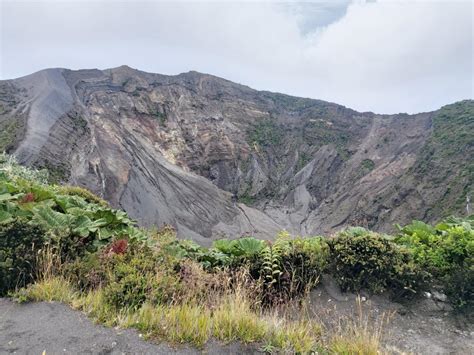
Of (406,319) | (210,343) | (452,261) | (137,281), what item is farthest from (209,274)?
(452,261)

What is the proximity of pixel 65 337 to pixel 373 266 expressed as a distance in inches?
202

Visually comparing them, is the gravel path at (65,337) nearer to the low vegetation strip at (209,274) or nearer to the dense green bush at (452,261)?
the low vegetation strip at (209,274)

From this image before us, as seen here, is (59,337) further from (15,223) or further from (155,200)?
(155,200)

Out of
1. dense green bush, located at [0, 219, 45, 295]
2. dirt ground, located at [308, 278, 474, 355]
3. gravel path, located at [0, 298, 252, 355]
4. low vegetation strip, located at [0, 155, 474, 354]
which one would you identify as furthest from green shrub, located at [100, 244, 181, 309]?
dirt ground, located at [308, 278, 474, 355]

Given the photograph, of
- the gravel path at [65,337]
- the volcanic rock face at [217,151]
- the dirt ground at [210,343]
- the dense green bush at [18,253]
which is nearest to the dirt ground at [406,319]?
the dirt ground at [210,343]

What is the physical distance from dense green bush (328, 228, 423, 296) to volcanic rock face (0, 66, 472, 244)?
29.4 meters

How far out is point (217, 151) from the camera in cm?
7050

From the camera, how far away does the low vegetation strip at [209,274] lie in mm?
4938

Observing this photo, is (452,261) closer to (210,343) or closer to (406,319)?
(406,319)

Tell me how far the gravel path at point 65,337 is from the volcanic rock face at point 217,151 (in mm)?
30560

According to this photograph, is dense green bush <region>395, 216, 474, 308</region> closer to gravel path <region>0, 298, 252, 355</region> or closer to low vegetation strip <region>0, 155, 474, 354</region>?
low vegetation strip <region>0, 155, 474, 354</region>

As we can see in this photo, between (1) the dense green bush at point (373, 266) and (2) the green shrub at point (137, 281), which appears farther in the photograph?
(1) the dense green bush at point (373, 266)

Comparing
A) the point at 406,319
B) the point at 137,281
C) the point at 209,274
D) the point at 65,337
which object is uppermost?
the point at 137,281

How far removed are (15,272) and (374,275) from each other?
19.3 feet
